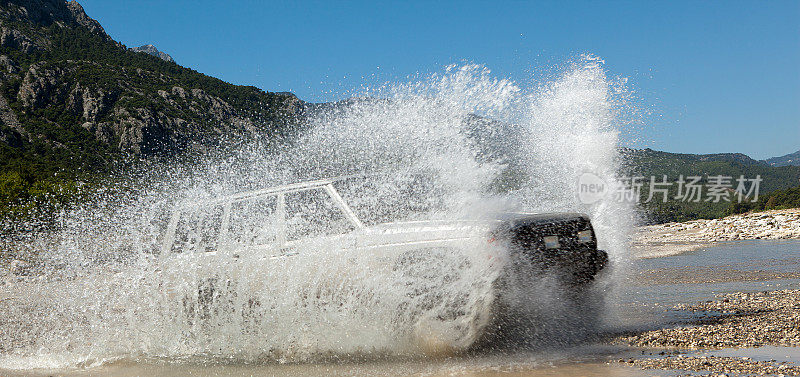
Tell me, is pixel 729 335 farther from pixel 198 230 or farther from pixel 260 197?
pixel 198 230

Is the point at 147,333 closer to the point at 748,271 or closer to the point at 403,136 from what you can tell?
the point at 403,136

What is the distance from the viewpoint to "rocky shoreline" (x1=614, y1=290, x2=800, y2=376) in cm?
473

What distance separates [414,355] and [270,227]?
201 cm

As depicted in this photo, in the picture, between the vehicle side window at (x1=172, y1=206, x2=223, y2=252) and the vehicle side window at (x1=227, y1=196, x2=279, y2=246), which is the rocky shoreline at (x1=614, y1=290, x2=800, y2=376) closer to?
the vehicle side window at (x1=227, y1=196, x2=279, y2=246)

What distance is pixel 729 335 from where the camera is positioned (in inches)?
232

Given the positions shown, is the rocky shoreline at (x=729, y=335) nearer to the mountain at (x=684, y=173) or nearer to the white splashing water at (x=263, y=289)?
the white splashing water at (x=263, y=289)

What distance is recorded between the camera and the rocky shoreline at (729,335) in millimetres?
4734

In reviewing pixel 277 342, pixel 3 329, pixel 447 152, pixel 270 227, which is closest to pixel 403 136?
pixel 447 152

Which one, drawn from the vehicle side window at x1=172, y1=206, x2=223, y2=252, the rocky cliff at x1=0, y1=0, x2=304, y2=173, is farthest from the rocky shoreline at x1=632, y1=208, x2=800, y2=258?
the rocky cliff at x1=0, y1=0, x2=304, y2=173

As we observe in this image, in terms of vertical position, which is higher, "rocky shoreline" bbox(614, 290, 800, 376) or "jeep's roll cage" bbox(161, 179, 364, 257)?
"jeep's roll cage" bbox(161, 179, 364, 257)

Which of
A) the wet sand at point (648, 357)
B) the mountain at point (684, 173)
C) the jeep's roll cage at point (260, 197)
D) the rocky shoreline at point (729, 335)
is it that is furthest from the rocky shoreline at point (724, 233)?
the jeep's roll cage at point (260, 197)

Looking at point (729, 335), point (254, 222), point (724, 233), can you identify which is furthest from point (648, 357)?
point (724, 233)

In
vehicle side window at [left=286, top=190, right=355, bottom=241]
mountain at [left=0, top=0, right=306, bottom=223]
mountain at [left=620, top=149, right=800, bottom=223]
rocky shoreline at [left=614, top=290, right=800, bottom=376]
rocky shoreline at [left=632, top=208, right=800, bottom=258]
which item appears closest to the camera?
rocky shoreline at [left=614, top=290, right=800, bottom=376]

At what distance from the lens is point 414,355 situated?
225 inches
